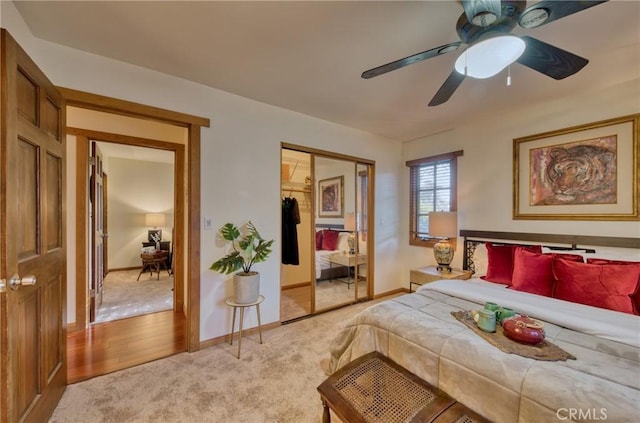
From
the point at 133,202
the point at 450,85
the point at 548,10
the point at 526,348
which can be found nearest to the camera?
the point at 548,10

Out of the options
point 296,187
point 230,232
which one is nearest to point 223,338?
point 230,232

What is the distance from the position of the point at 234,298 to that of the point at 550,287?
2772 mm

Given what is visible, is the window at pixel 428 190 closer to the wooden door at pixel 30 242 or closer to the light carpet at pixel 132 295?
the light carpet at pixel 132 295

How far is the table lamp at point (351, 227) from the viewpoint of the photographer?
12.3ft

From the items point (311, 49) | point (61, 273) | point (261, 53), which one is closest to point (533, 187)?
point (311, 49)

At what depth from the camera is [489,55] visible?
1.44 metres

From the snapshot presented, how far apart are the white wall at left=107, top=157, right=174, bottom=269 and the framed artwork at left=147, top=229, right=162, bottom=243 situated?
117mm

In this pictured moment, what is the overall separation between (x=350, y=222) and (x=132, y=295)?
359 cm

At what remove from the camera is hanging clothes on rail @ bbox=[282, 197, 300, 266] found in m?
3.67

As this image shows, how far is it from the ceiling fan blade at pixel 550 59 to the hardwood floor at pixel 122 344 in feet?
11.3

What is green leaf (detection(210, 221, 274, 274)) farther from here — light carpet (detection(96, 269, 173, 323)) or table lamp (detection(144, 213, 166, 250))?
table lamp (detection(144, 213, 166, 250))

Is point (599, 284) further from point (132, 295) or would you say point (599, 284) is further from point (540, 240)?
point (132, 295)

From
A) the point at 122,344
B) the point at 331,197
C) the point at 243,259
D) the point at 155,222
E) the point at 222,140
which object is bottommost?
the point at 122,344

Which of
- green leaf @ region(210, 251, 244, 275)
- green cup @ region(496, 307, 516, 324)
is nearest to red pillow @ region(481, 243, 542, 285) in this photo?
green cup @ region(496, 307, 516, 324)
